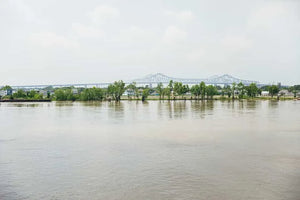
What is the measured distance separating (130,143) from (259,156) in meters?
4.48

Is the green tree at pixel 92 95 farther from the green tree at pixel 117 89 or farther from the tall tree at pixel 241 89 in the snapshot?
the tall tree at pixel 241 89

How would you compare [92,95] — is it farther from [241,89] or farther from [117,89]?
[241,89]

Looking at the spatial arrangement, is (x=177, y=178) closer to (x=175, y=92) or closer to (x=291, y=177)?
(x=291, y=177)

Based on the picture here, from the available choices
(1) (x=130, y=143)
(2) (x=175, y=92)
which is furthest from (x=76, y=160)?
(2) (x=175, y=92)

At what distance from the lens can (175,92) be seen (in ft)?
228

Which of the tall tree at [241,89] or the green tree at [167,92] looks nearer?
the green tree at [167,92]

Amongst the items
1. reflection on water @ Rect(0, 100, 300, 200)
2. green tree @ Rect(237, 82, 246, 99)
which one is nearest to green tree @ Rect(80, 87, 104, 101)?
green tree @ Rect(237, 82, 246, 99)

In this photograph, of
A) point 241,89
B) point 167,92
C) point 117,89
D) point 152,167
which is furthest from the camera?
point 241,89

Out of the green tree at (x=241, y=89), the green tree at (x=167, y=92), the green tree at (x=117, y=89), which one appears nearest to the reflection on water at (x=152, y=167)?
the green tree at (x=117, y=89)

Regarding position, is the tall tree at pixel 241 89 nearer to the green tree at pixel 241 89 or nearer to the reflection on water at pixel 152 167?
the green tree at pixel 241 89

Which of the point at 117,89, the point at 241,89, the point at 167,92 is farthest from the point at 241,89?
the point at 117,89

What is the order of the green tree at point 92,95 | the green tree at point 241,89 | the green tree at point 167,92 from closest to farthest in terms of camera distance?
the green tree at point 92,95 → the green tree at point 167,92 → the green tree at point 241,89

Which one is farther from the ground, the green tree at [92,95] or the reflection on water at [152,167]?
the green tree at [92,95]

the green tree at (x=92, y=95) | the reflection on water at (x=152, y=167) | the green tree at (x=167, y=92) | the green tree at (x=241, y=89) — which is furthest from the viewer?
the green tree at (x=241, y=89)
